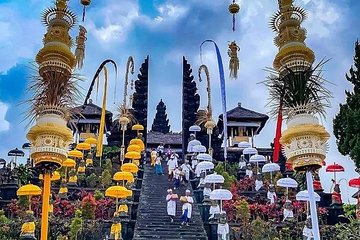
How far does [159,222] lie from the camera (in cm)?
2100

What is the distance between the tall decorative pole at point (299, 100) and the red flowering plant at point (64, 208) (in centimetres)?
1365

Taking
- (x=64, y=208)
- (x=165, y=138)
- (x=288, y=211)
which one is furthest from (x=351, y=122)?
(x=165, y=138)

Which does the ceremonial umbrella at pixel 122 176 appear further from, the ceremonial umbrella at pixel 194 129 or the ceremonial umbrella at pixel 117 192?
the ceremonial umbrella at pixel 194 129

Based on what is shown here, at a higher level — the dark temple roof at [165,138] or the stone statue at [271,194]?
the dark temple roof at [165,138]

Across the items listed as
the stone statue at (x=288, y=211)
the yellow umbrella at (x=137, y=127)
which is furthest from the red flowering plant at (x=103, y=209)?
the yellow umbrella at (x=137, y=127)

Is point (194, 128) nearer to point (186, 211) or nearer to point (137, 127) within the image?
point (137, 127)

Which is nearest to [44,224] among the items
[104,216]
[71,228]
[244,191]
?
[71,228]

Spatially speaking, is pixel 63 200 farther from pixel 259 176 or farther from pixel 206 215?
pixel 259 176

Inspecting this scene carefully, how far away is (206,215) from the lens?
21.8m

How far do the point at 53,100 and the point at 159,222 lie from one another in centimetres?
1108

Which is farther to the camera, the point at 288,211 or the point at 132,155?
the point at 132,155

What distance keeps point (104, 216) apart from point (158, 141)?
2281 cm

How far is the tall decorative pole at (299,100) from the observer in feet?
34.6

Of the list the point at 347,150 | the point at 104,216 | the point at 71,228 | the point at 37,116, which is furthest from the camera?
the point at 104,216
